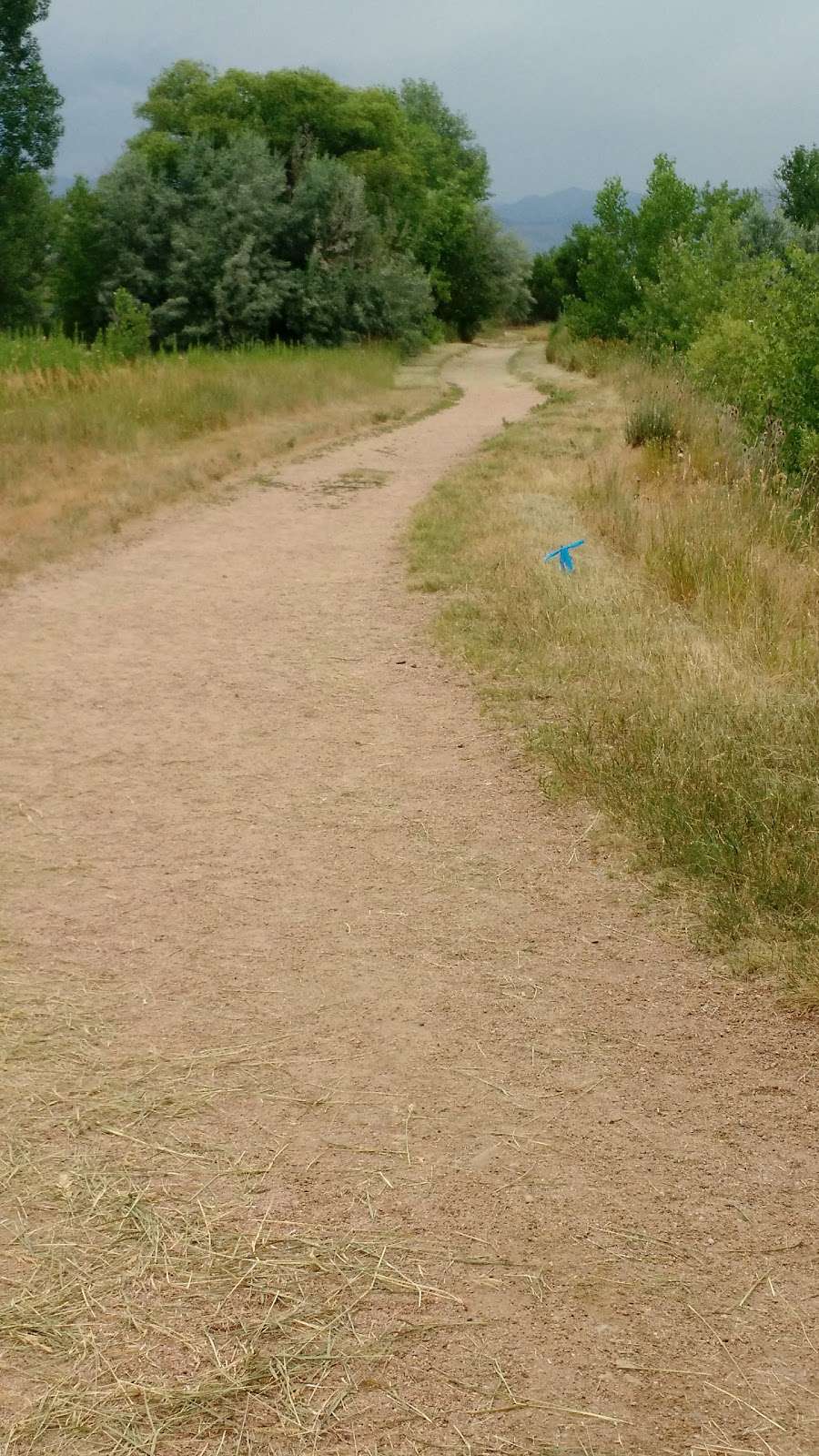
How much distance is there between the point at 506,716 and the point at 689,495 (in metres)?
3.60

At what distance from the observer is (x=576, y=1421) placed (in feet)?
7.06

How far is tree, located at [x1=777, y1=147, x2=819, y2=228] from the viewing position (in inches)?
1921

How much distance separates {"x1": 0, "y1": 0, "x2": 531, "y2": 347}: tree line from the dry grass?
275cm

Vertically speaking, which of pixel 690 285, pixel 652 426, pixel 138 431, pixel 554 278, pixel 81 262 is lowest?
pixel 652 426

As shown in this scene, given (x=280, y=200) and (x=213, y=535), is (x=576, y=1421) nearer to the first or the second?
(x=213, y=535)

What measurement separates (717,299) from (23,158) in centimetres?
1931

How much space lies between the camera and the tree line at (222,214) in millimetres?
24266

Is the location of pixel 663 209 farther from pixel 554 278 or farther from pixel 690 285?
pixel 554 278

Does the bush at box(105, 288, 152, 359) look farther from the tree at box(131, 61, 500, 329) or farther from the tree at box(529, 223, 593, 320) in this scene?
the tree at box(529, 223, 593, 320)

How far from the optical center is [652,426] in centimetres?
1198

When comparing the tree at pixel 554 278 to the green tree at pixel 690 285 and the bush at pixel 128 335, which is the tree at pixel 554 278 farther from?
the bush at pixel 128 335

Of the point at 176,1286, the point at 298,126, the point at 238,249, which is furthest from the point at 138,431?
the point at 298,126

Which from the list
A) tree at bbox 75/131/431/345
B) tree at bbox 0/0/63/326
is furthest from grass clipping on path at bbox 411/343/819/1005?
tree at bbox 0/0/63/326

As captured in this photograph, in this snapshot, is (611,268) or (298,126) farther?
(298,126)
